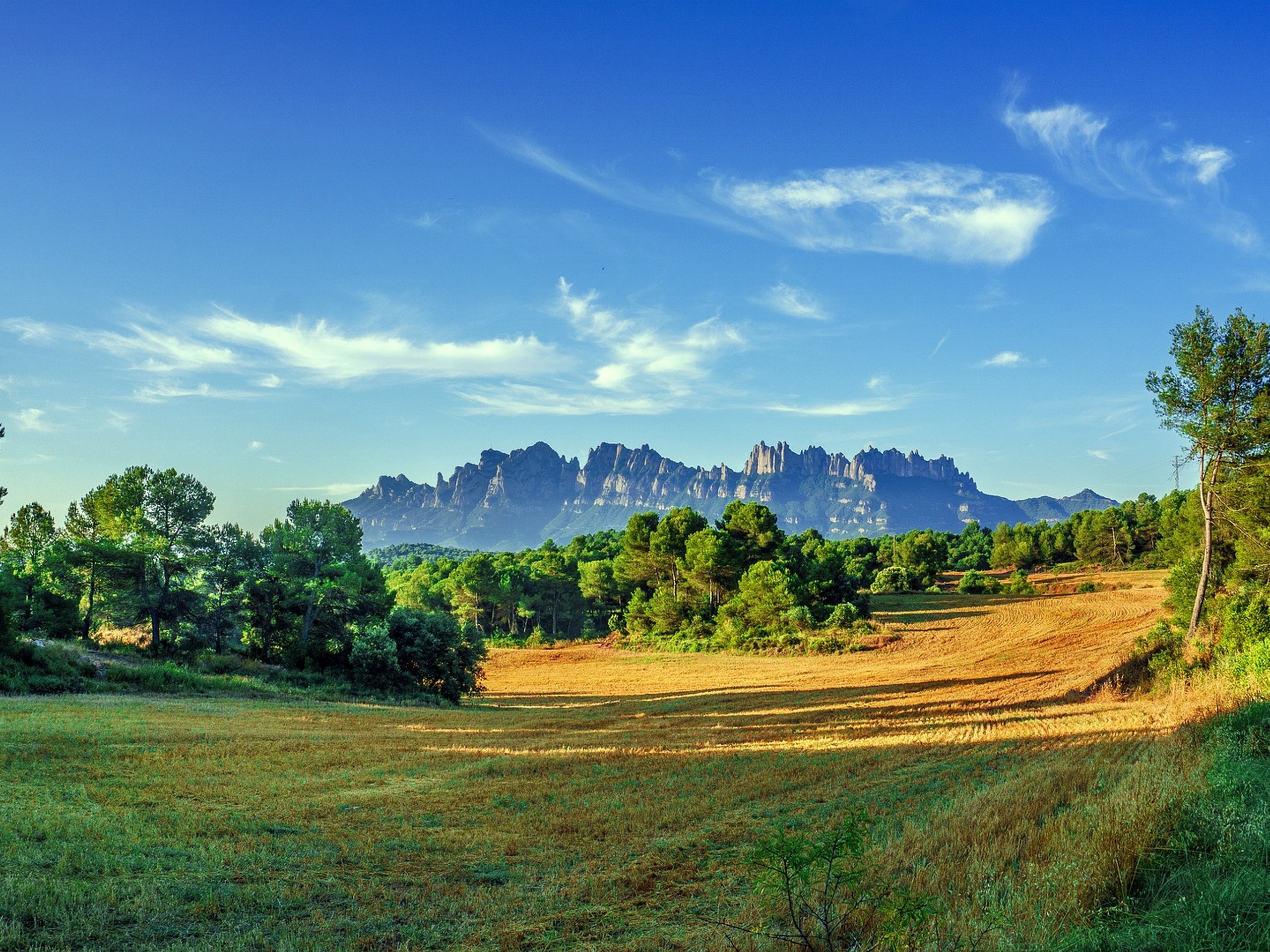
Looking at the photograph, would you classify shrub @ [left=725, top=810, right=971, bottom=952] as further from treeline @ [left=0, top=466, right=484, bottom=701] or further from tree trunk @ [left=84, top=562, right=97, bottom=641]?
tree trunk @ [left=84, top=562, right=97, bottom=641]

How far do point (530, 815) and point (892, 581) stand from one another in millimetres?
85511

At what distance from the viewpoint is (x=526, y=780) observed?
44.7 ft

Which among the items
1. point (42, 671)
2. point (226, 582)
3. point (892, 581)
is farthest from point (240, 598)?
point (892, 581)

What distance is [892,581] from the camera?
88938 millimetres

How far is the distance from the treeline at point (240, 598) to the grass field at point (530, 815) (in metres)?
10.2

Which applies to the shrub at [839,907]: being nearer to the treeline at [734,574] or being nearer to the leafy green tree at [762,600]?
the treeline at [734,574]

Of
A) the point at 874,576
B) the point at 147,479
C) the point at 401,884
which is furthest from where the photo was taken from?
the point at 874,576

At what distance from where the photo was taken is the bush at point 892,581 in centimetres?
8781

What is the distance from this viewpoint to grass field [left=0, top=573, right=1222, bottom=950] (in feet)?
20.9

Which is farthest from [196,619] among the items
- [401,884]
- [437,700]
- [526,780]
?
[401,884]

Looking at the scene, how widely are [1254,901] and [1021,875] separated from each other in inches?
69.8

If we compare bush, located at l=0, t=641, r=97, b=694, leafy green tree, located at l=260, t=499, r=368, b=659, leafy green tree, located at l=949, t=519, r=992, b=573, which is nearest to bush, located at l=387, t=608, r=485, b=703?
leafy green tree, located at l=260, t=499, r=368, b=659

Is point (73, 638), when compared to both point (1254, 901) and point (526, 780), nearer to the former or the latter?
point (526, 780)

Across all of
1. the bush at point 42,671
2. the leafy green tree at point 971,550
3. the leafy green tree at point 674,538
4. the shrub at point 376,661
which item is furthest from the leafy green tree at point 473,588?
the leafy green tree at point 971,550
